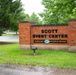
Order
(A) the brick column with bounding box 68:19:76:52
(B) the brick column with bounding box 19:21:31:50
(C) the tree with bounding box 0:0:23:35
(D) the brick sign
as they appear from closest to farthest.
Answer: (A) the brick column with bounding box 68:19:76:52 < (D) the brick sign < (B) the brick column with bounding box 19:21:31:50 < (C) the tree with bounding box 0:0:23:35

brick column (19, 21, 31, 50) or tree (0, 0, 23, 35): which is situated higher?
tree (0, 0, 23, 35)

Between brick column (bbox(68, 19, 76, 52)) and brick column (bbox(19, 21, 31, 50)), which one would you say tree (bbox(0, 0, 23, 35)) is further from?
brick column (bbox(68, 19, 76, 52))

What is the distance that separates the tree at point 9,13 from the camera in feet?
97.4

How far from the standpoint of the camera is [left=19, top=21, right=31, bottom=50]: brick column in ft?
68.4

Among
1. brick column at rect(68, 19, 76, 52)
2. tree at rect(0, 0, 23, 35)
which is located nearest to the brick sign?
brick column at rect(68, 19, 76, 52)

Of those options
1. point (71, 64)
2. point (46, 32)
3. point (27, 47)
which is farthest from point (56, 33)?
point (71, 64)

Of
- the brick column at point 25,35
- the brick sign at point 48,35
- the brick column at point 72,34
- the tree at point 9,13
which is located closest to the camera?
the brick column at point 72,34

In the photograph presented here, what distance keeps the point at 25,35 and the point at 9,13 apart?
10511 mm

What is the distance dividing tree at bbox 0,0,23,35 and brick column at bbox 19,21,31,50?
8.96 m

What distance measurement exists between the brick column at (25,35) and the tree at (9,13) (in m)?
8.96

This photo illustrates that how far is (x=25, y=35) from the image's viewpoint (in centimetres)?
2102

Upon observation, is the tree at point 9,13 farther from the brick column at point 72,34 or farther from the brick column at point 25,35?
the brick column at point 72,34

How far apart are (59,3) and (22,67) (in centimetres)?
1277

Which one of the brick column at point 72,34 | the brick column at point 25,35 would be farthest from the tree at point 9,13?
the brick column at point 72,34
